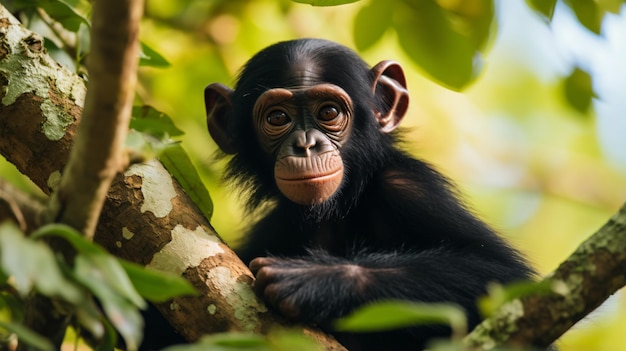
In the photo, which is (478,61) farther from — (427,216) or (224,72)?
(224,72)

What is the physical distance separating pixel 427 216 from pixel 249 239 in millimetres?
1699

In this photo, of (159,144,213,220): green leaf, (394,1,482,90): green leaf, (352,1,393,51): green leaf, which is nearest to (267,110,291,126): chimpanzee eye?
(352,1,393,51): green leaf

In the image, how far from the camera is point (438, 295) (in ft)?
15.1

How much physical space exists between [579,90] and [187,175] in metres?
2.25

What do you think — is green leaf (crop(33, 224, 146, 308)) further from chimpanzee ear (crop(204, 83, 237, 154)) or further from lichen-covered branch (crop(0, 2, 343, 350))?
chimpanzee ear (crop(204, 83, 237, 154))

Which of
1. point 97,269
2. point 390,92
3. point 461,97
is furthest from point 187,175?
point 461,97

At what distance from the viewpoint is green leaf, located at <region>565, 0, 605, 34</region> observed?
13.7ft

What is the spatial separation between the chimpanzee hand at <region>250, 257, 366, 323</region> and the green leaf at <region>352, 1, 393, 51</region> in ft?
4.41

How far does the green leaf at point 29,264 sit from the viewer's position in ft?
7.19

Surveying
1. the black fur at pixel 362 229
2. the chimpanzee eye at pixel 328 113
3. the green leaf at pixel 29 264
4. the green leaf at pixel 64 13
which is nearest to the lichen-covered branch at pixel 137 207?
the black fur at pixel 362 229

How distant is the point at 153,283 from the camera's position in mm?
2568

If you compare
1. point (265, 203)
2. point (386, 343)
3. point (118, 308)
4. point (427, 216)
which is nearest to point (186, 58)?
point (265, 203)

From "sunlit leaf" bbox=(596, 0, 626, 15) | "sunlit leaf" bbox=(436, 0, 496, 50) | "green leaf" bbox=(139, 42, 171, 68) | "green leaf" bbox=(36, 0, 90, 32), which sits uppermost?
"sunlit leaf" bbox=(596, 0, 626, 15)

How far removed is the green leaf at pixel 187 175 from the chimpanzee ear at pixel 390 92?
2.04 m
